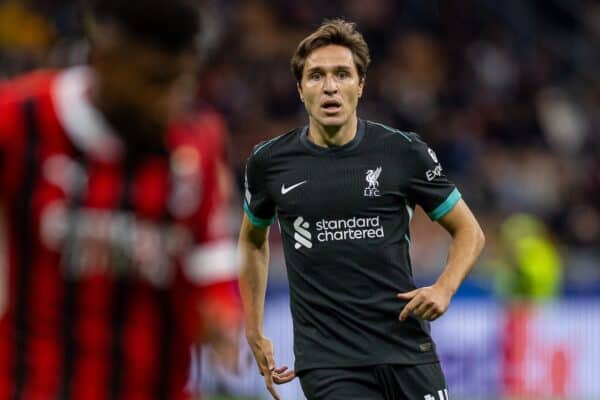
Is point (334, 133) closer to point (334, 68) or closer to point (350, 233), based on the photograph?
point (334, 68)

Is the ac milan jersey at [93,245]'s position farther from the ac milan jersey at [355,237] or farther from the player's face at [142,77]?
the ac milan jersey at [355,237]

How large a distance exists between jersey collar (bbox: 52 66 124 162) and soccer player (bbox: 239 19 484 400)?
2.43 meters

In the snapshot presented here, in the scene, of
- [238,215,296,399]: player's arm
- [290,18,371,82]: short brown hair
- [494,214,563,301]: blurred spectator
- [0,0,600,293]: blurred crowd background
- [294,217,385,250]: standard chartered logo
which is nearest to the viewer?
[294,217,385,250]: standard chartered logo

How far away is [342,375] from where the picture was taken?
6070 mm

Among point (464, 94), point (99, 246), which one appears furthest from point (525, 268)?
point (99, 246)

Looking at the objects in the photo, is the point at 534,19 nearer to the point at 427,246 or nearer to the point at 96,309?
the point at 427,246

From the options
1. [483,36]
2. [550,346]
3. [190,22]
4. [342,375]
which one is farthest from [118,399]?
[483,36]

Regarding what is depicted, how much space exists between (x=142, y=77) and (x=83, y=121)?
1.54 feet

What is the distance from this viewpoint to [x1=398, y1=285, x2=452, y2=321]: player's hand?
5.82 m

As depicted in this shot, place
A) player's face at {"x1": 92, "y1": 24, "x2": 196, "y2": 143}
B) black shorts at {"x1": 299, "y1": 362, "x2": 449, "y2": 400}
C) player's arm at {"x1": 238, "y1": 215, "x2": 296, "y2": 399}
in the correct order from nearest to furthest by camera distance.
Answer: player's face at {"x1": 92, "y1": 24, "x2": 196, "y2": 143}
black shorts at {"x1": 299, "y1": 362, "x2": 449, "y2": 400}
player's arm at {"x1": 238, "y1": 215, "x2": 296, "y2": 399}

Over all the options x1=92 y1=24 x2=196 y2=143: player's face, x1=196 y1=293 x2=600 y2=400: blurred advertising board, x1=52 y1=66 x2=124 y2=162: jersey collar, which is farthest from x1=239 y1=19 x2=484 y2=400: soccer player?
x1=196 y1=293 x2=600 y2=400: blurred advertising board

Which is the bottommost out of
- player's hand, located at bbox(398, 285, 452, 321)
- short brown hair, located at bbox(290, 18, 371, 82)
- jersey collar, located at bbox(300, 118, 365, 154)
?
player's hand, located at bbox(398, 285, 452, 321)

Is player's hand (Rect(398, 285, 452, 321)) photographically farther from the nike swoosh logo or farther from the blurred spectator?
the blurred spectator

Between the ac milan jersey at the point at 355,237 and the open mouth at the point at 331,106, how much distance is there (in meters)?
0.17
